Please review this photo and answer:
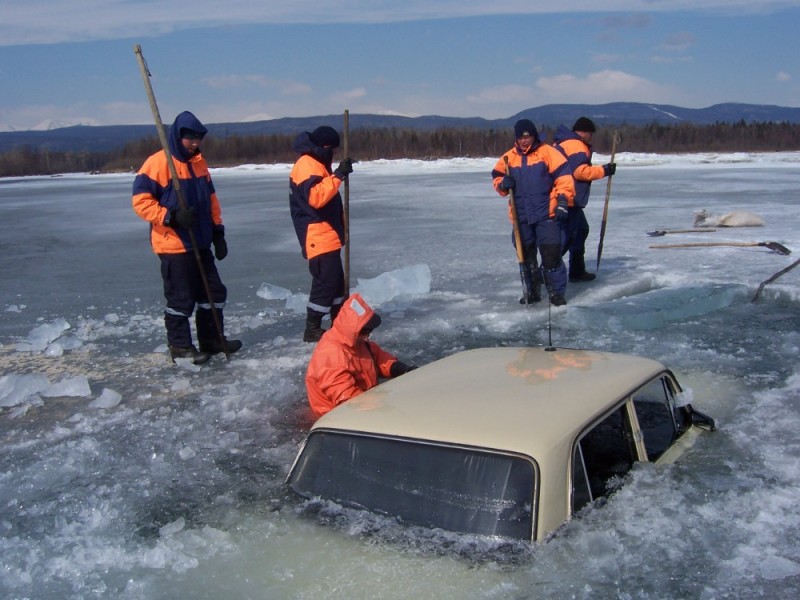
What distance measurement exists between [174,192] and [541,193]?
368cm

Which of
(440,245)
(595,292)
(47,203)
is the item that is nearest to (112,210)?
(47,203)

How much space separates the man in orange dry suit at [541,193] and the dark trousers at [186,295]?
3.11 metres

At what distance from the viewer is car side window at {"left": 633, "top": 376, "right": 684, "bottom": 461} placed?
382 cm

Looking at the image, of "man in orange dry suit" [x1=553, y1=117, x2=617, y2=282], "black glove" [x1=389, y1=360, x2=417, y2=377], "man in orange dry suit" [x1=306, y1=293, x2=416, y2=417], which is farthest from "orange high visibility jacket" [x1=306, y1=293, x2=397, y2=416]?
"man in orange dry suit" [x1=553, y1=117, x2=617, y2=282]

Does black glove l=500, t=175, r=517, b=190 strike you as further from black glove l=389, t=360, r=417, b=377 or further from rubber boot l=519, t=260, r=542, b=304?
black glove l=389, t=360, r=417, b=377

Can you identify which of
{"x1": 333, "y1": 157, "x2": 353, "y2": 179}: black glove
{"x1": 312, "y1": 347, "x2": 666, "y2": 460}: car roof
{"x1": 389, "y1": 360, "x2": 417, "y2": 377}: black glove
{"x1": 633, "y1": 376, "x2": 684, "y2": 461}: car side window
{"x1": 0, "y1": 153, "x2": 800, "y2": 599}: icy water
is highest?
{"x1": 333, "y1": 157, "x2": 353, "y2": 179}: black glove

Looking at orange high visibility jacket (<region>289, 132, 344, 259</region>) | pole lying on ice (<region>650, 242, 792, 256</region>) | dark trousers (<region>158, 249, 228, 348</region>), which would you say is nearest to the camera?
dark trousers (<region>158, 249, 228, 348</region>)

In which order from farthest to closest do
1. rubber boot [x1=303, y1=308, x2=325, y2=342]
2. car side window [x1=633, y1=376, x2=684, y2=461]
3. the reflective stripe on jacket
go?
the reflective stripe on jacket
rubber boot [x1=303, y1=308, x2=325, y2=342]
car side window [x1=633, y1=376, x2=684, y2=461]

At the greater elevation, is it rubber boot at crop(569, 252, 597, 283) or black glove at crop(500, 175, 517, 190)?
black glove at crop(500, 175, 517, 190)

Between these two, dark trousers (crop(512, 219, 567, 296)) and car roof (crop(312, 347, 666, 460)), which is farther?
dark trousers (crop(512, 219, 567, 296))

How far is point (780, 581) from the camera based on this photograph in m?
3.15

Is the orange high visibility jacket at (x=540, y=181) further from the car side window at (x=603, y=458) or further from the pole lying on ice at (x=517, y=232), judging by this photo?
the car side window at (x=603, y=458)

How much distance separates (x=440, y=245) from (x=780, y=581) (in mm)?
9868

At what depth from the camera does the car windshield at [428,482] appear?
307 cm
